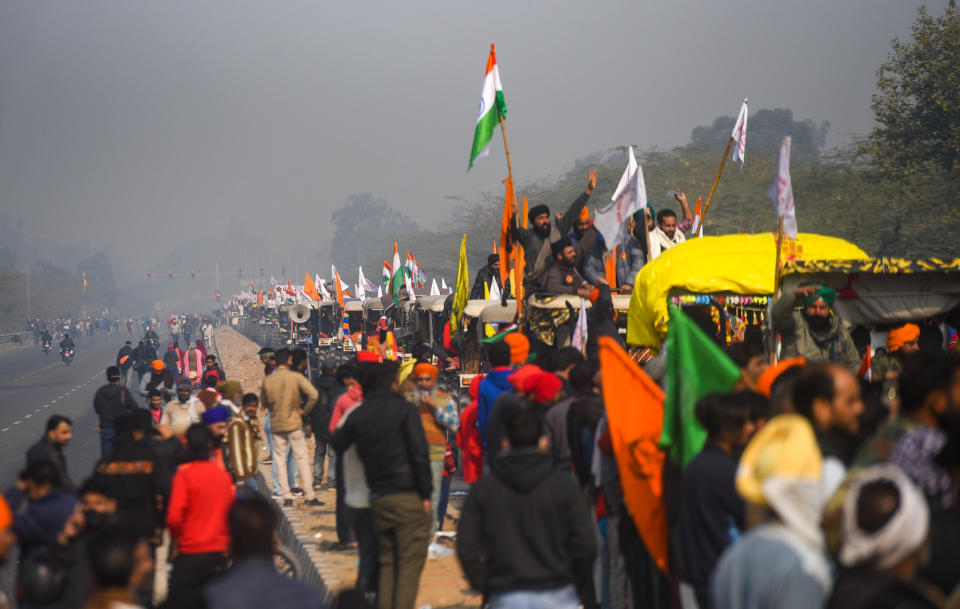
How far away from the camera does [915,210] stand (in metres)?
30.5

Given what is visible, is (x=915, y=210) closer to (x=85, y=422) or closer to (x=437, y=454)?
(x=85, y=422)

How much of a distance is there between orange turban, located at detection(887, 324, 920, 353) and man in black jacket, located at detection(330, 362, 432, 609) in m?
3.83

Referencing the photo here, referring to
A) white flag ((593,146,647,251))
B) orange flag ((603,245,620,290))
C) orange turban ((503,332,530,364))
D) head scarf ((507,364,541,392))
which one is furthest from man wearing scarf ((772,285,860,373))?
orange flag ((603,245,620,290))

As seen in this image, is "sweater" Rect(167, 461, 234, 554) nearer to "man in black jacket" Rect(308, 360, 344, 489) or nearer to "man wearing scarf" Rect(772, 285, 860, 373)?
"man wearing scarf" Rect(772, 285, 860, 373)

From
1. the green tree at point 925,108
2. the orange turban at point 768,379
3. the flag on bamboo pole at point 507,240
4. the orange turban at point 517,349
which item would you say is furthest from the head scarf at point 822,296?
the green tree at point 925,108

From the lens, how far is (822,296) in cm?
836

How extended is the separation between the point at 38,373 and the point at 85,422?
73.0ft

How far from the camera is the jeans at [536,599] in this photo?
471 cm

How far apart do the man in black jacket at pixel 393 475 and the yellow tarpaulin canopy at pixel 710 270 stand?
134 inches

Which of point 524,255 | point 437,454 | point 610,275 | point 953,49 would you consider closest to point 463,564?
point 437,454

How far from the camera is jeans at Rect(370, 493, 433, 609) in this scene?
6465mm

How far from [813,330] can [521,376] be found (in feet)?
7.88

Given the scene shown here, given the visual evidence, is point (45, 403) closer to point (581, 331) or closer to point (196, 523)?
point (581, 331)

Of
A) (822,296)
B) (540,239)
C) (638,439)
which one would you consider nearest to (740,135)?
(540,239)
